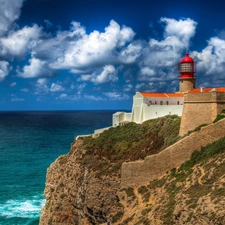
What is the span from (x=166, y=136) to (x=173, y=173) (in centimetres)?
847

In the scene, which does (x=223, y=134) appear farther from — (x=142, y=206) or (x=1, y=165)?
(x=1, y=165)

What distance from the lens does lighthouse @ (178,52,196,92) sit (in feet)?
139

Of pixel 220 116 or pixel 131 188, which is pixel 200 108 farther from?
pixel 131 188

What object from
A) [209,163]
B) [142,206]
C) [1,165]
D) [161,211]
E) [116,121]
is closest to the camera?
[161,211]

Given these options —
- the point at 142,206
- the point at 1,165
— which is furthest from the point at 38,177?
the point at 142,206

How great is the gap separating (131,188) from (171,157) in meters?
3.85

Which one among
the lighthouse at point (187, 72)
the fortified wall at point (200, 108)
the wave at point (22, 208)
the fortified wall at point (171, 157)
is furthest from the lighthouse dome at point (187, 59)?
the wave at point (22, 208)

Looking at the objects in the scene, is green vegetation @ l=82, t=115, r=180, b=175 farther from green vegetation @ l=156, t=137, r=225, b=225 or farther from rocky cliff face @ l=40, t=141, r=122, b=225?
green vegetation @ l=156, t=137, r=225, b=225

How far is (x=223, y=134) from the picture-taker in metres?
24.6

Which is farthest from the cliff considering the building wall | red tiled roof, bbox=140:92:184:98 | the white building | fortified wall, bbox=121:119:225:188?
red tiled roof, bbox=140:92:184:98

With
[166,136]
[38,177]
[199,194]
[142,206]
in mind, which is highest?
[166,136]

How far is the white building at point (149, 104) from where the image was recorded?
41.1 metres

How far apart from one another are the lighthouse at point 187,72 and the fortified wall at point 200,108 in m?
13.3

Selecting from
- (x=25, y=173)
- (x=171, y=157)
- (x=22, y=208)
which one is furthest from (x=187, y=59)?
(x=25, y=173)
